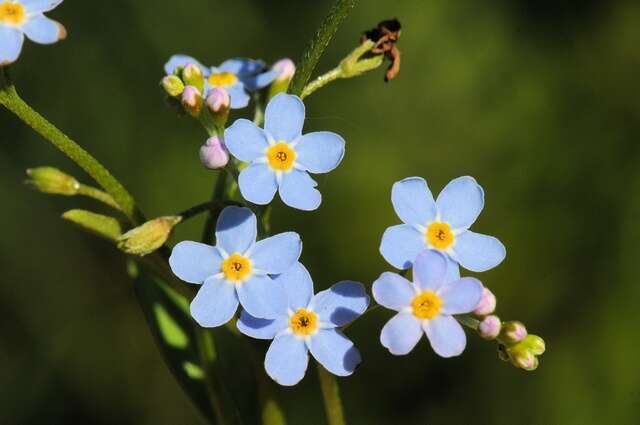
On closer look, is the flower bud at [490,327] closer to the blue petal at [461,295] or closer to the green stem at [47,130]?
the blue petal at [461,295]

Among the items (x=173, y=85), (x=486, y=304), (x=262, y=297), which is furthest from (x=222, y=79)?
(x=486, y=304)

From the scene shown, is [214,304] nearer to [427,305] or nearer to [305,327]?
[305,327]

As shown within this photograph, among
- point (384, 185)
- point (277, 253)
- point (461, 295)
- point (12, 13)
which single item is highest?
point (384, 185)

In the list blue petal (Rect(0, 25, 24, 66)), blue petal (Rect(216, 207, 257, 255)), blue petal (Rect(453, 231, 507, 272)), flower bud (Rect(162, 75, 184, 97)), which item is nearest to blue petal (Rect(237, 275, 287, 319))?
blue petal (Rect(216, 207, 257, 255))

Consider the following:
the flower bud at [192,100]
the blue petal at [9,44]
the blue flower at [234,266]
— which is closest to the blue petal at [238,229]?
the blue flower at [234,266]

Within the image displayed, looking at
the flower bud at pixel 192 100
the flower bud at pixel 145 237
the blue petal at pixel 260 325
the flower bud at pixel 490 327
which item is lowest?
the blue petal at pixel 260 325
